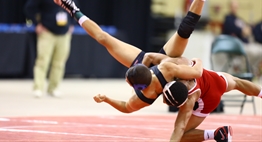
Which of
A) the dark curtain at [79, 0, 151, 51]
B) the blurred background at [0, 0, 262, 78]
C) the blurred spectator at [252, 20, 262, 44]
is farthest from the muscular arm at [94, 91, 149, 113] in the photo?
the blurred spectator at [252, 20, 262, 44]

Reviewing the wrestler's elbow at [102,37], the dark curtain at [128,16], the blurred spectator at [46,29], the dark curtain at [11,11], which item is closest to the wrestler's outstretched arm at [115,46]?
the wrestler's elbow at [102,37]

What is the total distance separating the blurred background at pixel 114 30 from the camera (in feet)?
46.8

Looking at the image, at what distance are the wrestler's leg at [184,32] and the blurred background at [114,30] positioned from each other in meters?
8.48

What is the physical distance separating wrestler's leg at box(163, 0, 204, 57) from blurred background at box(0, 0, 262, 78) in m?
8.48

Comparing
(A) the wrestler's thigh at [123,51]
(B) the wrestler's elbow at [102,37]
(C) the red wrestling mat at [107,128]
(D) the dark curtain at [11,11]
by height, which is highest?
(D) the dark curtain at [11,11]

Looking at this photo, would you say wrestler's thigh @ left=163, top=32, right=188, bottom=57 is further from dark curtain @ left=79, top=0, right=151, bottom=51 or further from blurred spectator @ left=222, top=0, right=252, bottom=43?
dark curtain @ left=79, top=0, right=151, bottom=51

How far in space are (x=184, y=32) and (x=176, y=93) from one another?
0.87 m

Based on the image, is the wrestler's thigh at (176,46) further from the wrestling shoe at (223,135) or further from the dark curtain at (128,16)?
the dark curtain at (128,16)

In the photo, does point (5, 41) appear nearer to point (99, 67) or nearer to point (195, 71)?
point (99, 67)

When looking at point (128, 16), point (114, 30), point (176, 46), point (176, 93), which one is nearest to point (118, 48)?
point (176, 46)

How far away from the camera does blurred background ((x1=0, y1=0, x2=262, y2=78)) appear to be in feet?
46.8

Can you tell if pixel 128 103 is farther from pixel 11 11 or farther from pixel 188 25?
pixel 11 11

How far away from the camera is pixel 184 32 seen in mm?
6016

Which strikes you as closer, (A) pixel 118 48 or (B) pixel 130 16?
(A) pixel 118 48
